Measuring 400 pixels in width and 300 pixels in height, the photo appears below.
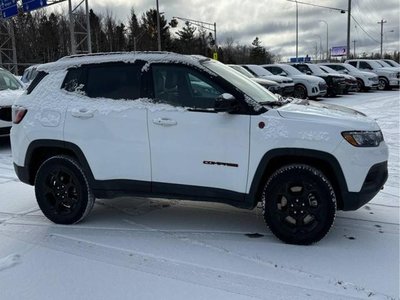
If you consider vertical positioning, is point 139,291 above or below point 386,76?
below

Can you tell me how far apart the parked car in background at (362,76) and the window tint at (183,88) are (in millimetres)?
22930

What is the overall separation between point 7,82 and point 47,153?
623 cm

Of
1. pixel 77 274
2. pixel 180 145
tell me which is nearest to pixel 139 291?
pixel 77 274

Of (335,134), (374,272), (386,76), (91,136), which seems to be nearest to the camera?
(374,272)

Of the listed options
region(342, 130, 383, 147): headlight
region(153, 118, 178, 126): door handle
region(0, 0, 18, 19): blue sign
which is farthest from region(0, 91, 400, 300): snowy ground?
region(0, 0, 18, 19): blue sign

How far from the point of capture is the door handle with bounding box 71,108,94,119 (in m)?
4.84

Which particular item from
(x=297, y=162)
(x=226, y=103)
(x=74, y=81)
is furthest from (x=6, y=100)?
(x=297, y=162)

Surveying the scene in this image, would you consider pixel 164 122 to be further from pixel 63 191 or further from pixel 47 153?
pixel 47 153

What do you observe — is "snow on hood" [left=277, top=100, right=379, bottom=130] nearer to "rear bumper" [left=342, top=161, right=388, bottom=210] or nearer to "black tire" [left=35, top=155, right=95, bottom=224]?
"rear bumper" [left=342, top=161, right=388, bottom=210]

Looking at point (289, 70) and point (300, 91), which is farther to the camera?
point (289, 70)

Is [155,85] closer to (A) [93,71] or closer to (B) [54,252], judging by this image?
(A) [93,71]

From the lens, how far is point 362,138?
420cm

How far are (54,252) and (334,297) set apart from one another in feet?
8.33

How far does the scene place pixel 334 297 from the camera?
3453 millimetres
